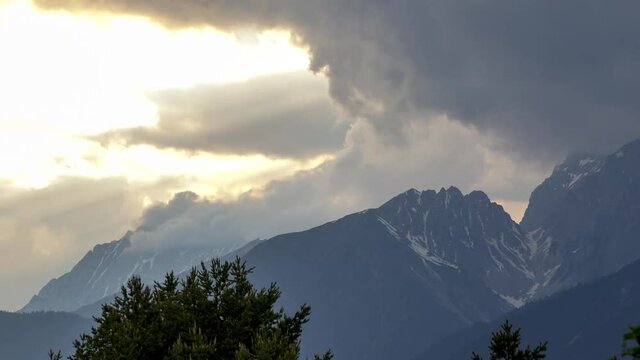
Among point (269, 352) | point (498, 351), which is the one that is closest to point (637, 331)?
point (498, 351)

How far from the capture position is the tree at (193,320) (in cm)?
6888

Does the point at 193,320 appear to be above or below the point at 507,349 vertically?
above

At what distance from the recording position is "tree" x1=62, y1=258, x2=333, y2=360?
226 ft

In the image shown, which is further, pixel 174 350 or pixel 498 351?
pixel 174 350

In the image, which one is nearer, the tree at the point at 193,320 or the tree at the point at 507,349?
the tree at the point at 507,349

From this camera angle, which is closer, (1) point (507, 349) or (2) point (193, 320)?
(1) point (507, 349)

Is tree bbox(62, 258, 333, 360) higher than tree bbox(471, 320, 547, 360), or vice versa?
tree bbox(62, 258, 333, 360)

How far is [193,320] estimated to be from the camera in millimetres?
72062

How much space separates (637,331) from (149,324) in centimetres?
4433

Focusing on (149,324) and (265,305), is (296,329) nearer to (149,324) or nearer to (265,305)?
(265,305)

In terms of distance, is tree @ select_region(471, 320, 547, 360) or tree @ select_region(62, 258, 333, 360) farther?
tree @ select_region(62, 258, 333, 360)

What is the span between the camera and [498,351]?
5959 centimetres

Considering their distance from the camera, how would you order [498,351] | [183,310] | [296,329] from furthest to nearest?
[296,329] < [183,310] < [498,351]

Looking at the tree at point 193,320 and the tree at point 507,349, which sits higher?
the tree at point 193,320
